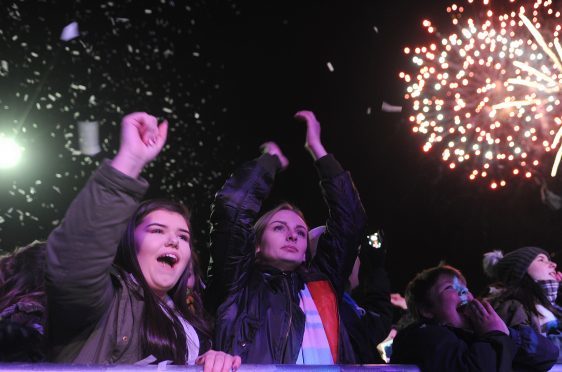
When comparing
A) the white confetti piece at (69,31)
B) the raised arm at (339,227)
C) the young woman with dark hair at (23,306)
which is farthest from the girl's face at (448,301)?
the white confetti piece at (69,31)

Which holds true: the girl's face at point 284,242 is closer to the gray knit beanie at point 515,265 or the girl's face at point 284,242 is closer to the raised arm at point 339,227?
the raised arm at point 339,227

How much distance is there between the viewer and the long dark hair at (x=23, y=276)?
2686 millimetres

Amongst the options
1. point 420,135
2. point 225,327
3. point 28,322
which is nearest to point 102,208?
point 28,322

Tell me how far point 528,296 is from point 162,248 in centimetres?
319

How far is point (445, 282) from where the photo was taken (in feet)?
12.2

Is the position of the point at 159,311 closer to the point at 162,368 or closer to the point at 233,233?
the point at 162,368

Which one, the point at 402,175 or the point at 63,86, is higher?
the point at 63,86

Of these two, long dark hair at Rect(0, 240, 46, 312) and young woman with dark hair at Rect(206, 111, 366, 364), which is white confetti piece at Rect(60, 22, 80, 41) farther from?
long dark hair at Rect(0, 240, 46, 312)

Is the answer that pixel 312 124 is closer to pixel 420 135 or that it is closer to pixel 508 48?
pixel 508 48

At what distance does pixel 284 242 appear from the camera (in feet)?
11.5

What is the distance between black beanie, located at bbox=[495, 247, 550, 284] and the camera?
479 cm

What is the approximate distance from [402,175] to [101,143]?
7.36m

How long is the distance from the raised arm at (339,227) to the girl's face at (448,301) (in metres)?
0.59

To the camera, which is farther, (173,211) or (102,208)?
(173,211)
